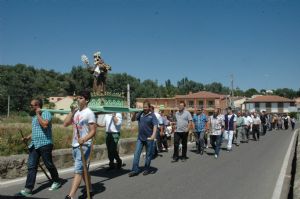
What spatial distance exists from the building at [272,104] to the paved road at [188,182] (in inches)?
3786

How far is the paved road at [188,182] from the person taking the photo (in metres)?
7.05

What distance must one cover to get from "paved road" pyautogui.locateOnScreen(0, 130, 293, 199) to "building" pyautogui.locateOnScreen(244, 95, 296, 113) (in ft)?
315

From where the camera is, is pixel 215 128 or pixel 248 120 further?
pixel 248 120

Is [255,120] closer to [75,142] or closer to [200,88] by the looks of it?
[75,142]

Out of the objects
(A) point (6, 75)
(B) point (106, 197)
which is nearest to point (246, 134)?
(B) point (106, 197)

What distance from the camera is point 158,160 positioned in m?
12.1

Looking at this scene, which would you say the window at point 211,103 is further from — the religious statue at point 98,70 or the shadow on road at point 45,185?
the shadow on road at point 45,185

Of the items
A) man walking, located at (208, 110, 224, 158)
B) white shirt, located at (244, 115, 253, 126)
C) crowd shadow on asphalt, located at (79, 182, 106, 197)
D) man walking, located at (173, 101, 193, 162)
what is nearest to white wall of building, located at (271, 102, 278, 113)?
white shirt, located at (244, 115, 253, 126)

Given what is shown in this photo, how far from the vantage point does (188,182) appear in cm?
829

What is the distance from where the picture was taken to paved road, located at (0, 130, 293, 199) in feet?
23.1

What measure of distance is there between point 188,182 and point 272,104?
102286 millimetres

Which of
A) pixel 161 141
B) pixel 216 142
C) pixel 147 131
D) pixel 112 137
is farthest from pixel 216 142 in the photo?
pixel 112 137

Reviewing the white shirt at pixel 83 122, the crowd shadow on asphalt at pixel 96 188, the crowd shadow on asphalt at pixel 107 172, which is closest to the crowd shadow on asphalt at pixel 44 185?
the crowd shadow on asphalt at pixel 96 188

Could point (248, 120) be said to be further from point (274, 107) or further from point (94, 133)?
point (274, 107)
